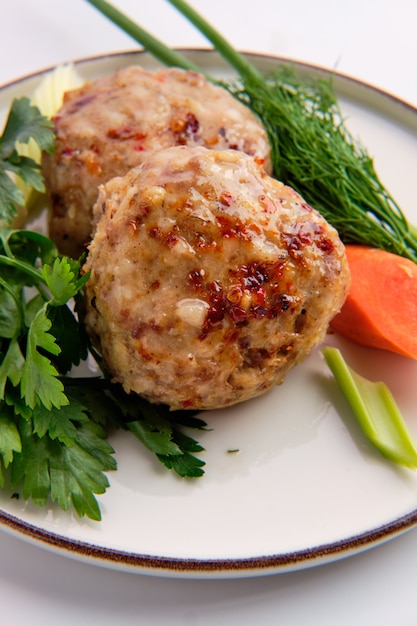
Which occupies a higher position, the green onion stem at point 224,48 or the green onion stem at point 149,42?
the green onion stem at point 224,48

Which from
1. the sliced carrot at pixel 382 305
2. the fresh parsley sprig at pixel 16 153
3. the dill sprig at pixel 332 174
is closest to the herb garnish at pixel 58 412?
the fresh parsley sprig at pixel 16 153

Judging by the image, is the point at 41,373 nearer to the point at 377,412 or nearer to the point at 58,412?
the point at 58,412

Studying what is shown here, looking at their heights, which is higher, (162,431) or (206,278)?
(206,278)

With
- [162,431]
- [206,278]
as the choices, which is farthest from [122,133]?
[162,431]

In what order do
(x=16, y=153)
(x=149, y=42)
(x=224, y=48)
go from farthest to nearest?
(x=149, y=42) < (x=224, y=48) < (x=16, y=153)

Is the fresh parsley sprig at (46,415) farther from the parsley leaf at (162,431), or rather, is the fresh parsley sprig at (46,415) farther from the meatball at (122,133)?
the meatball at (122,133)

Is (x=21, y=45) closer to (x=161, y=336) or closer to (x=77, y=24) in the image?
(x=77, y=24)

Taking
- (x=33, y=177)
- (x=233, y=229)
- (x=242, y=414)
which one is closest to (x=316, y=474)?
(x=242, y=414)

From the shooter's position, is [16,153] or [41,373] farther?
[16,153]
